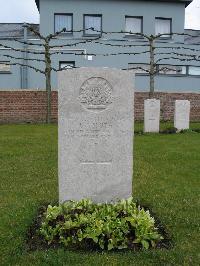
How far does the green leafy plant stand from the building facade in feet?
67.1

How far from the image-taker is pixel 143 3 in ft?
89.0

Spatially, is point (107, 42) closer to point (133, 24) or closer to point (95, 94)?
point (133, 24)

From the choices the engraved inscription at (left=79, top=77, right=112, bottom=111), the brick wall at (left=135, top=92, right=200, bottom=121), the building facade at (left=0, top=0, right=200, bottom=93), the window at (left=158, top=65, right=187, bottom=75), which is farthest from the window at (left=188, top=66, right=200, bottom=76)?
the engraved inscription at (left=79, top=77, right=112, bottom=111)

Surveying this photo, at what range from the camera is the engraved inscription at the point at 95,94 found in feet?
17.0

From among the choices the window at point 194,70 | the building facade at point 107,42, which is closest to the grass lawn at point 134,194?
the building facade at point 107,42

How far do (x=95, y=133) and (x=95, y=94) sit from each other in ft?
1.55

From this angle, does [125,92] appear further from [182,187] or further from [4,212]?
[182,187]

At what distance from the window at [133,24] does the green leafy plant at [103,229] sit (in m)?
23.3

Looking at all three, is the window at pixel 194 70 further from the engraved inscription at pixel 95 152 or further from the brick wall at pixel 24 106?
the engraved inscription at pixel 95 152

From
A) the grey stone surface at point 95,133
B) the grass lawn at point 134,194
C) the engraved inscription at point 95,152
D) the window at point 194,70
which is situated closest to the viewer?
the grass lawn at point 134,194

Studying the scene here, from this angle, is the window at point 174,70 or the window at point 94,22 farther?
the window at point 174,70

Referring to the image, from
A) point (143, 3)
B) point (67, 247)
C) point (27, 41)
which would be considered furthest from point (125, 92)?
point (143, 3)

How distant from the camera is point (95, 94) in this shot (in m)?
5.22

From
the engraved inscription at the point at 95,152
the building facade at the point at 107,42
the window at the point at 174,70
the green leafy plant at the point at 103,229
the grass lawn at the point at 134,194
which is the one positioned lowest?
the grass lawn at the point at 134,194
